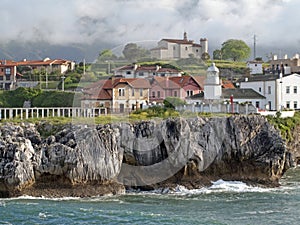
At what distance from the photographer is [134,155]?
4091 cm

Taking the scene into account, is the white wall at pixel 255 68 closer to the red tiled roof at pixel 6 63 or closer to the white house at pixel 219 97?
the white house at pixel 219 97

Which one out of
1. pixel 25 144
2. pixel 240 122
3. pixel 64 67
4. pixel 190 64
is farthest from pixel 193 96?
pixel 64 67

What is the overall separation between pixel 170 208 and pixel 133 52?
72.9ft

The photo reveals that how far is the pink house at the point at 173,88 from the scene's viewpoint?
62875 mm

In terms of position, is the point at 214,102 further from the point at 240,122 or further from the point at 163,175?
the point at 163,175

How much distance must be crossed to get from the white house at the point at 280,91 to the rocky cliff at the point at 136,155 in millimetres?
17785

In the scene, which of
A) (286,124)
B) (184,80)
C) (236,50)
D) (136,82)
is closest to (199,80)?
(184,80)

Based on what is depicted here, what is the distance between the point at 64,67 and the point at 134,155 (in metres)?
59.0

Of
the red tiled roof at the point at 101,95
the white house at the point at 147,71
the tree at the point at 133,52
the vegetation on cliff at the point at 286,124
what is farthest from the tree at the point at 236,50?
the tree at the point at 133,52

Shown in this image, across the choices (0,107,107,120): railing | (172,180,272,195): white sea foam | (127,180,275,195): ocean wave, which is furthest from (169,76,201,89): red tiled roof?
(127,180,275,195): ocean wave

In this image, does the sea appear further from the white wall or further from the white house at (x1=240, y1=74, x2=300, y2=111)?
the white wall

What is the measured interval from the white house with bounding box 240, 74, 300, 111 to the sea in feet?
78.1

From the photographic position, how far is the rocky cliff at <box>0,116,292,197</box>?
3697 cm

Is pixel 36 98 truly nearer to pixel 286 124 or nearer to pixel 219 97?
pixel 219 97
